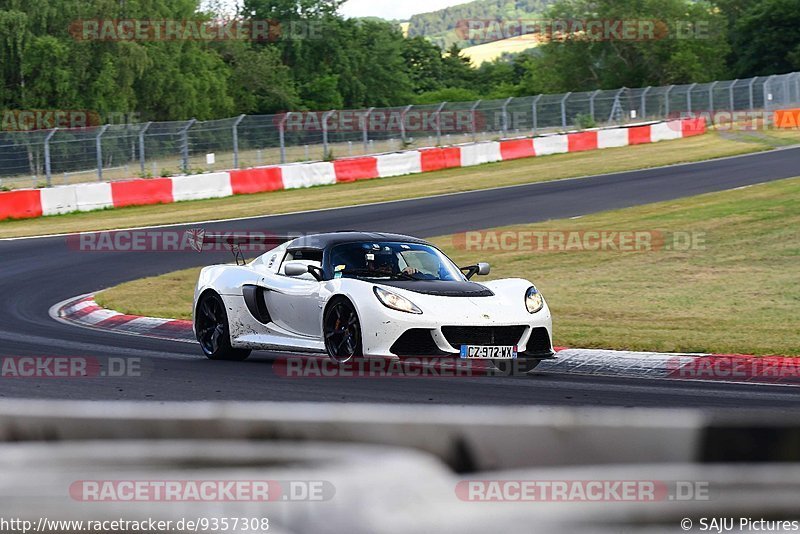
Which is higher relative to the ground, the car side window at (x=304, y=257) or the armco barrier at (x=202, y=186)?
the car side window at (x=304, y=257)

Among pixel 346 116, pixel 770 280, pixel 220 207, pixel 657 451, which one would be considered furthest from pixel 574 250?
pixel 346 116

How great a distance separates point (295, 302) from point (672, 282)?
23.7ft

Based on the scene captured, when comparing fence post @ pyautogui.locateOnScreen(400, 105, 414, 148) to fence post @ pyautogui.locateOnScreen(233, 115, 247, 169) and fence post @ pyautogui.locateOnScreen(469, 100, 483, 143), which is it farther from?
fence post @ pyautogui.locateOnScreen(233, 115, 247, 169)

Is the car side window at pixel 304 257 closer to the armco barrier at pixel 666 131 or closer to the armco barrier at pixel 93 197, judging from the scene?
the armco barrier at pixel 93 197

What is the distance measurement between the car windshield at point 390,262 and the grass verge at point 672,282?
4.78ft

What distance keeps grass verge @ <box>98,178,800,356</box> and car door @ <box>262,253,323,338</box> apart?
2.51m

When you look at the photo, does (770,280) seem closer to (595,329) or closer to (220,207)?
(595,329)

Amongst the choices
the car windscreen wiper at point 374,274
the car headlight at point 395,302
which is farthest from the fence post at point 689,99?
the car headlight at point 395,302

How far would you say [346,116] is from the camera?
37.6 m

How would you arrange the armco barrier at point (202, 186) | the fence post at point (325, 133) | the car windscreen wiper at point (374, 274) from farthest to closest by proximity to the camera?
1. the fence post at point (325, 133)
2. the armco barrier at point (202, 186)
3. the car windscreen wiper at point (374, 274)

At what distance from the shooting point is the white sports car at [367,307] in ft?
31.6

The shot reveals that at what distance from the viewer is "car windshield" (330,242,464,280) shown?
35.2 ft

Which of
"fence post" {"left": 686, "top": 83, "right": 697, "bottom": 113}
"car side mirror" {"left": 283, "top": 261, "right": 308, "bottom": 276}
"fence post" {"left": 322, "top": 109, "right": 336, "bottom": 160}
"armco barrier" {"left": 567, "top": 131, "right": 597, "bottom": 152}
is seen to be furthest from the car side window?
"fence post" {"left": 686, "top": 83, "right": 697, "bottom": 113}

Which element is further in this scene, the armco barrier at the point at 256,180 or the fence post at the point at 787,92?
the fence post at the point at 787,92
